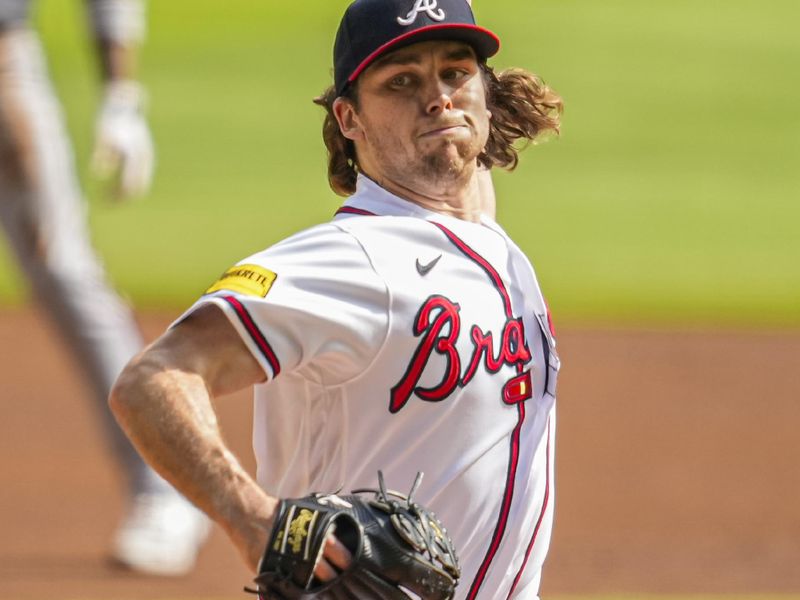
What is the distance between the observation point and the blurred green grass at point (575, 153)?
13648 millimetres

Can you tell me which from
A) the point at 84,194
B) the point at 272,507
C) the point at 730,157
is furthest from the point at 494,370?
the point at 730,157

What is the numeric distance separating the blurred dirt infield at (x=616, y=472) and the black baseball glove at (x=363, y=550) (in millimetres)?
3669

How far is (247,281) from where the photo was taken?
256cm

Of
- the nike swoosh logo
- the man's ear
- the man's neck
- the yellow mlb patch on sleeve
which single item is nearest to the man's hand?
the man's ear

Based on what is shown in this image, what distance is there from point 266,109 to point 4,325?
7.59 metres

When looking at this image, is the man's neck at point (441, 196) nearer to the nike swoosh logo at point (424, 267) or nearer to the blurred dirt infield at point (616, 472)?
the nike swoosh logo at point (424, 267)

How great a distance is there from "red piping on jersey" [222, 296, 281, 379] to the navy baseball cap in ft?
2.21

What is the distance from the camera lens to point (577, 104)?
19.0m

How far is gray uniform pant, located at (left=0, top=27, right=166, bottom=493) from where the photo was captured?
19.7ft

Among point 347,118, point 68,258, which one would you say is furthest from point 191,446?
point 68,258

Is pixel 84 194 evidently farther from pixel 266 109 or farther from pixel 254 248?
pixel 266 109

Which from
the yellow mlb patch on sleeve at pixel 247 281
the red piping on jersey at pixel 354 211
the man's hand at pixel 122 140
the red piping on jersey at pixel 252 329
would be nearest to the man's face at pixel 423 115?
the red piping on jersey at pixel 354 211

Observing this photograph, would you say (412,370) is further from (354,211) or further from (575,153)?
(575,153)

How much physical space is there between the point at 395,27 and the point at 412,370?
665 millimetres
